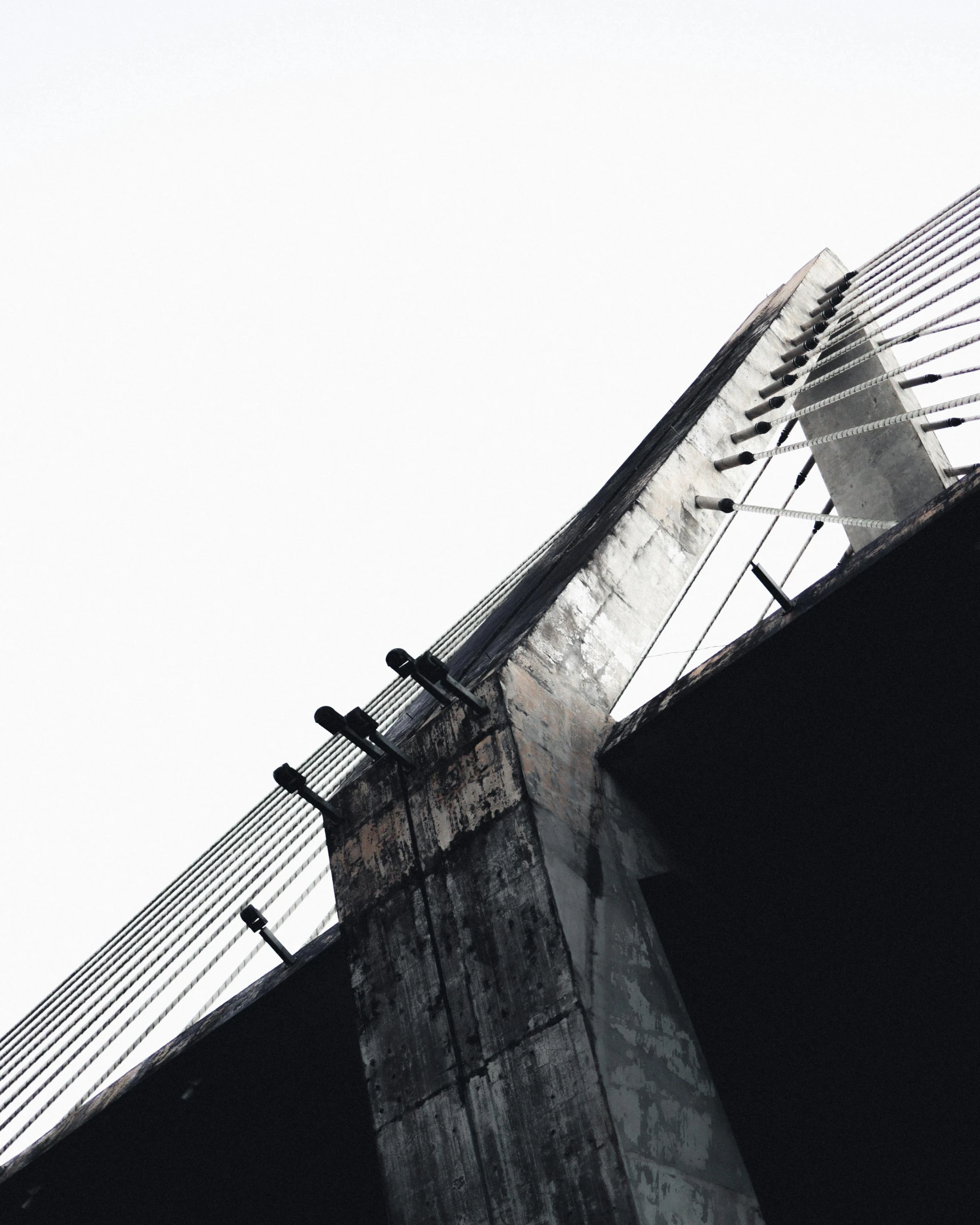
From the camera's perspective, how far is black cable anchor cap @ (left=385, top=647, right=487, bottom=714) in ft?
15.1

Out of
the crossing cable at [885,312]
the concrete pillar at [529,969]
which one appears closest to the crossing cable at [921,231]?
the crossing cable at [885,312]

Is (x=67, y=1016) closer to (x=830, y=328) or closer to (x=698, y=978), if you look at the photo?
(x=698, y=978)

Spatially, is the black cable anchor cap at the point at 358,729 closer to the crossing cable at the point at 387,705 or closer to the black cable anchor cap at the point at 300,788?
the black cable anchor cap at the point at 300,788

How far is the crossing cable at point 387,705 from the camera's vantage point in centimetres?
763

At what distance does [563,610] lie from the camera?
209 inches

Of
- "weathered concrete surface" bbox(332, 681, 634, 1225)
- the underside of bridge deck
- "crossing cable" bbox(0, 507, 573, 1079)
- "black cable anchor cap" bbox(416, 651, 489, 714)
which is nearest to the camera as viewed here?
"weathered concrete surface" bbox(332, 681, 634, 1225)

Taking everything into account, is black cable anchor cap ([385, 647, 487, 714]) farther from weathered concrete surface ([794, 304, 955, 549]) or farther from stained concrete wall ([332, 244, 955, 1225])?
weathered concrete surface ([794, 304, 955, 549])

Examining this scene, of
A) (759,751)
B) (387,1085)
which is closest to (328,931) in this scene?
(387,1085)

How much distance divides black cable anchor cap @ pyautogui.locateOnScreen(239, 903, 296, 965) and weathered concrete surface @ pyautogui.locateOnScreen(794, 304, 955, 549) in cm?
479

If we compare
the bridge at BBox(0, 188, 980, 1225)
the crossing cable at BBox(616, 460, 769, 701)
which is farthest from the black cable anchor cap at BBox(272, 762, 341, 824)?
the crossing cable at BBox(616, 460, 769, 701)

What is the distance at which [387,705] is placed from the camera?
9.48 meters

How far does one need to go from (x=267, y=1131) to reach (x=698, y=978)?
2.91 m

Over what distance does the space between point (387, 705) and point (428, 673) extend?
490cm

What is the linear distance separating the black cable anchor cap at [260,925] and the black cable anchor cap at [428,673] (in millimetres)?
1760
